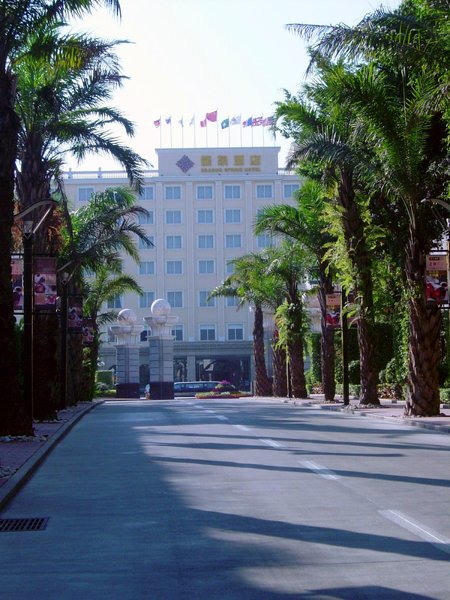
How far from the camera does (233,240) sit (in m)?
108

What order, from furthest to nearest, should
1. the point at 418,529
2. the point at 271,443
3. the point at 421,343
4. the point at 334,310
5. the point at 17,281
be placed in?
the point at 334,310
the point at 421,343
the point at 17,281
the point at 271,443
the point at 418,529

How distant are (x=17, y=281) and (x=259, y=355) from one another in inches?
1433

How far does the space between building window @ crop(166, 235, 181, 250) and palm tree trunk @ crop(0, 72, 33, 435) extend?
3351 inches

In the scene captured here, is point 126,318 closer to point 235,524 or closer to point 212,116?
point 212,116

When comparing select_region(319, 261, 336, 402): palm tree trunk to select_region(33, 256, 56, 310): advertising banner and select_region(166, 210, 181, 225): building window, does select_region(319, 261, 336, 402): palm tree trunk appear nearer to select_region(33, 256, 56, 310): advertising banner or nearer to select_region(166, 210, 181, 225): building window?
select_region(33, 256, 56, 310): advertising banner

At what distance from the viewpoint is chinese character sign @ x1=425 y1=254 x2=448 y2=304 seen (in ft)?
91.0

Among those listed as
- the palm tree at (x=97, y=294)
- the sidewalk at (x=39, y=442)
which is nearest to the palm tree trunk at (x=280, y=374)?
the palm tree at (x=97, y=294)

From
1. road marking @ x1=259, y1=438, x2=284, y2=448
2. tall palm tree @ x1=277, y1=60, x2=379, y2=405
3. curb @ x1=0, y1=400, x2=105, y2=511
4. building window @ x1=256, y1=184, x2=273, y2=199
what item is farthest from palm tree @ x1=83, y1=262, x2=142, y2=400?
building window @ x1=256, y1=184, x2=273, y2=199

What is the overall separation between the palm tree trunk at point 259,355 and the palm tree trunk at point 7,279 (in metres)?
41.0

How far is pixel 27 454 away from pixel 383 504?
8.50m

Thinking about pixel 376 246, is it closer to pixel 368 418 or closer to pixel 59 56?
pixel 368 418

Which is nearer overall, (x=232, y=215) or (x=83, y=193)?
(x=83, y=193)

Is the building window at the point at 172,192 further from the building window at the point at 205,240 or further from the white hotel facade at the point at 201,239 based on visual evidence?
the building window at the point at 205,240

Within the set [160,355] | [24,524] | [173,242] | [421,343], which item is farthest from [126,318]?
[24,524]
